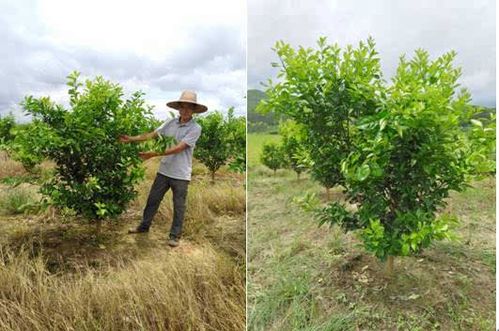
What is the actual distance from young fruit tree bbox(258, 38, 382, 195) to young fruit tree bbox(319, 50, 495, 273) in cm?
8

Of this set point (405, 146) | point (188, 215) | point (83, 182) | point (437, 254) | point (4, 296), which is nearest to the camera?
point (405, 146)

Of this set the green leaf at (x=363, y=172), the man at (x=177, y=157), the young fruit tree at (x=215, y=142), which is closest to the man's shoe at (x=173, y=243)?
the man at (x=177, y=157)

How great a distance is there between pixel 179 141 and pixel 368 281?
129 centimetres

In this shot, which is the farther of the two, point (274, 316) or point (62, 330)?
point (274, 316)

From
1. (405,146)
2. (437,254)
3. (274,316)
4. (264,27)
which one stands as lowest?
(274,316)

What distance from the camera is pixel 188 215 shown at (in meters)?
3.26

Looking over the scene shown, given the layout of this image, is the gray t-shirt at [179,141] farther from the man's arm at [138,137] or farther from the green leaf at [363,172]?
the green leaf at [363,172]

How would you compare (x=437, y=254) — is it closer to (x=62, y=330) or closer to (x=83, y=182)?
(x=62, y=330)

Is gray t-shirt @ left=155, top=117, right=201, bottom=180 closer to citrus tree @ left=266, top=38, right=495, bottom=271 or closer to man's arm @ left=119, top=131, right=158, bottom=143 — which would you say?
man's arm @ left=119, top=131, right=158, bottom=143

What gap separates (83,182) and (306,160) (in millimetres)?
1342

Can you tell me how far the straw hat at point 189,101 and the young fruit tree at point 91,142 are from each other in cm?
16

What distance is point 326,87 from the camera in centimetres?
183

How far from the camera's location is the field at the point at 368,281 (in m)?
1.93

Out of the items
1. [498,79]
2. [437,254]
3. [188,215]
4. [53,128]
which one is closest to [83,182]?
[53,128]
